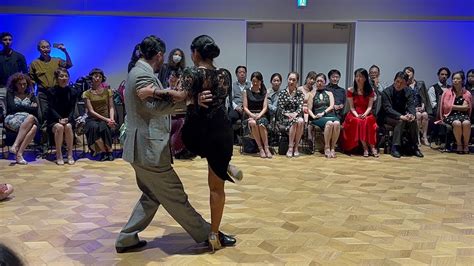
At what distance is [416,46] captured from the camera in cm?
948

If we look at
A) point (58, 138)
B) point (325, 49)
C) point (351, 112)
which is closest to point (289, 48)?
point (325, 49)

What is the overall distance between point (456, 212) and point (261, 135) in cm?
321

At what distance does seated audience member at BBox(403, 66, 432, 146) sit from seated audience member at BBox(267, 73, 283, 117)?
2179 millimetres

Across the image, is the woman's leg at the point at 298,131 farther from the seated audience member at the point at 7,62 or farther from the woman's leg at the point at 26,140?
the seated audience member at the point at 7,62

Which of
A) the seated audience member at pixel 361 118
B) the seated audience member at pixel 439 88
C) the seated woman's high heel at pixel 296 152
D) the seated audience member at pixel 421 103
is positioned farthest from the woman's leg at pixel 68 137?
the seated audience member at pixel 439 88

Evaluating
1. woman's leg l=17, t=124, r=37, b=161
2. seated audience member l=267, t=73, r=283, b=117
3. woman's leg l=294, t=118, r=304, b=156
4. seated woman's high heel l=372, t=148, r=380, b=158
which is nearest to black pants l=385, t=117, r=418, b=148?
seated woman's high heel l=372, t=148, r=380, b=158

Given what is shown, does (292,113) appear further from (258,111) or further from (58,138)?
(58,138)

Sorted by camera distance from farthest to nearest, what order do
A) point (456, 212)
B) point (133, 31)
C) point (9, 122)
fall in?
1. point (133, 31)
2. point (9, 122)
3. point (456, 212)

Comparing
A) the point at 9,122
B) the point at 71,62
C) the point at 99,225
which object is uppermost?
the point at 71,62

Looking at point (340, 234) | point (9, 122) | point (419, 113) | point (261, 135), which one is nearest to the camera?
point (340, 234)

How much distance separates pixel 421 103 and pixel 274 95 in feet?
8.38

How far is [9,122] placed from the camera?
22.0ft

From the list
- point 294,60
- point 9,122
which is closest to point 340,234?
point 9,122

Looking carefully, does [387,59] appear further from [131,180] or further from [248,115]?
[131,180]
